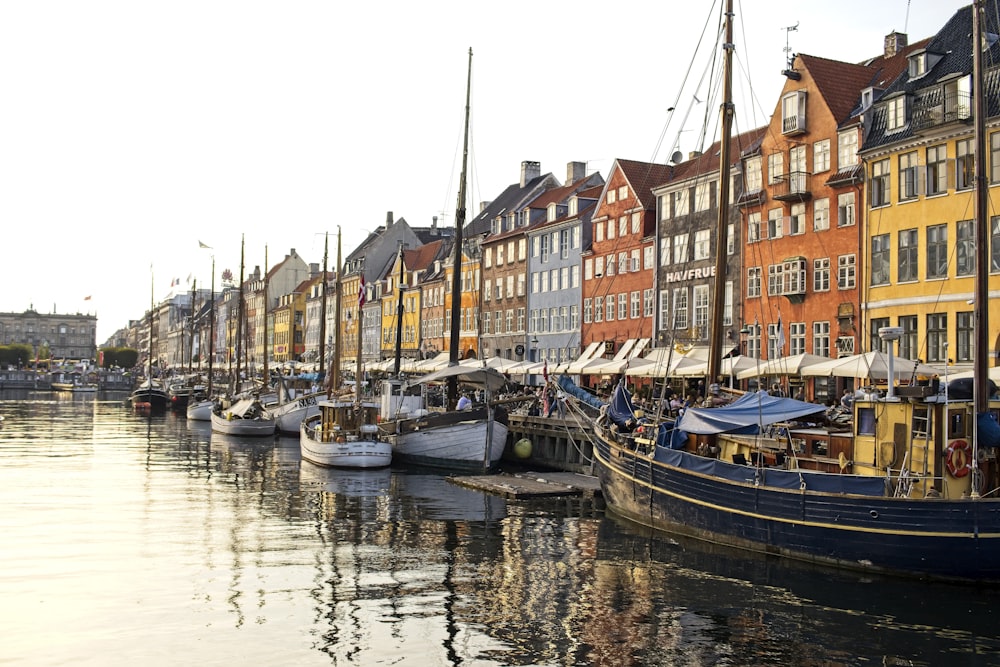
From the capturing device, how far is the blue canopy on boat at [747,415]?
83.7ft

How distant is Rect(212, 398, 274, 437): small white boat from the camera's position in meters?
67.0

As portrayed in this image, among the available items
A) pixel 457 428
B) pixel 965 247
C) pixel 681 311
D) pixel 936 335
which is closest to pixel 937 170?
pixel 965 247

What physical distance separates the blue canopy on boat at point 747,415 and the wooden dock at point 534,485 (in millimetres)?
8623

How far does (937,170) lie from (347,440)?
1064 inches

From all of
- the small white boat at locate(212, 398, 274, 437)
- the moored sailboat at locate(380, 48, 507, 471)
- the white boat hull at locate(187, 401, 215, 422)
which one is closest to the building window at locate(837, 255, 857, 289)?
the moored sailboat at locate(380, 48, 507, 471)

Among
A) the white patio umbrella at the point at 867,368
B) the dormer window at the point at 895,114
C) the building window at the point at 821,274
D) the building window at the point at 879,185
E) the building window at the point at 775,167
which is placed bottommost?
the white patio umbrella at the point at 867,368

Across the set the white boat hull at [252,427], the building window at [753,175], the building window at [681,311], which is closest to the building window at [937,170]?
the building window at [753,175]

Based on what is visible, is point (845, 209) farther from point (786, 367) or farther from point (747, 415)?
point (747, 415)

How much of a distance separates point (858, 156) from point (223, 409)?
52.3 metres

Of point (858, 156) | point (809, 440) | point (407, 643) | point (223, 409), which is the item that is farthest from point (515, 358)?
point (407, 643)

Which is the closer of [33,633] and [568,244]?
[33,633]

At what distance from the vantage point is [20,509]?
31.4 meters

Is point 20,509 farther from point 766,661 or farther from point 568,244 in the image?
point 568,244

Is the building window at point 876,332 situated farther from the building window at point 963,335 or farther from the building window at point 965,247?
the building window at point 965,247
